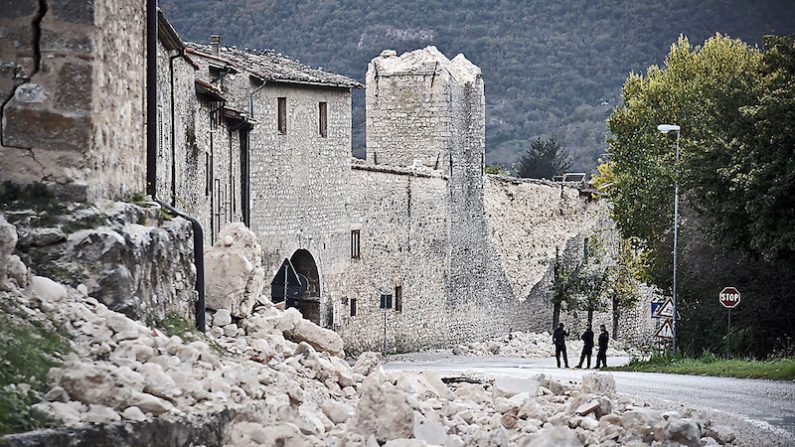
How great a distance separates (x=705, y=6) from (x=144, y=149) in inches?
4455

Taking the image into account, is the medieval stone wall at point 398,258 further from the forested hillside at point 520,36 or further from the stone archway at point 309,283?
the forested hillside at point 520,36

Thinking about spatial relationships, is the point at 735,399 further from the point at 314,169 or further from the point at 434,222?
the point at 434,222

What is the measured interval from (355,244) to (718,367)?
50.6ft

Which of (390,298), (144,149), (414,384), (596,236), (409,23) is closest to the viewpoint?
(144,149)

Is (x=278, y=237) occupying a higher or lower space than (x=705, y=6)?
lower

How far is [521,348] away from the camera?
47.8 m

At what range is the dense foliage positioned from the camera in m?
28.8

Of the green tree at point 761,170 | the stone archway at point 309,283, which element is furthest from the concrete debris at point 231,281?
the stone archway at point 309,283

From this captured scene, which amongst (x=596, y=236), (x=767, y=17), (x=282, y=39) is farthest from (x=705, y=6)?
(x=596, y=236)

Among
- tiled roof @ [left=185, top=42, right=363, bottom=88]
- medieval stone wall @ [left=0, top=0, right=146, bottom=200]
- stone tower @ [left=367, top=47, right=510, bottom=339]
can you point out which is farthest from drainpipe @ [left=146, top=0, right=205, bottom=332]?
stone tower @ [left=367, top=47, right=510, bottom=339]

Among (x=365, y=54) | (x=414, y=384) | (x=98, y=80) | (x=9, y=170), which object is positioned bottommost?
(x=414, y=384)

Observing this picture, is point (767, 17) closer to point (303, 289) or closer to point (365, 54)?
point (365, 54)

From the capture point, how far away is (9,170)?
40.4 ft

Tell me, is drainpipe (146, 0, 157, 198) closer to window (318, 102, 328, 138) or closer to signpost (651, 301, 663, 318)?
signpost (651, 301, 663, 318)
